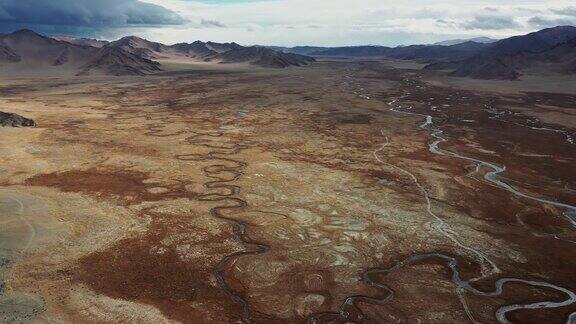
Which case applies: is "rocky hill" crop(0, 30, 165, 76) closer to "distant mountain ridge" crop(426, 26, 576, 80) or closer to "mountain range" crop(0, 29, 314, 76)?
"mountain range" crop(0, 29, 314, 76)

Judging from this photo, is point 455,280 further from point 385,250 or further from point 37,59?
point 37,59

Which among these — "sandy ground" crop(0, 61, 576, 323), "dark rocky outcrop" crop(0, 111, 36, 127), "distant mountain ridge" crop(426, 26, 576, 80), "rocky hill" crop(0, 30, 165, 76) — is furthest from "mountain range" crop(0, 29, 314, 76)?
"sandy ground" crop(0, 61, 576, 323)

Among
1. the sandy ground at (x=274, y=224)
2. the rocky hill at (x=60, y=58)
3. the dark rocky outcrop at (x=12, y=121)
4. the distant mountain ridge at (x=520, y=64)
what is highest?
the distant mountain ridge at (x=520, y=64)

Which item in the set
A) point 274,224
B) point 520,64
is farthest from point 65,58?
point 274,224

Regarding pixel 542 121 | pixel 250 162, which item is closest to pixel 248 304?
pixel 250 162

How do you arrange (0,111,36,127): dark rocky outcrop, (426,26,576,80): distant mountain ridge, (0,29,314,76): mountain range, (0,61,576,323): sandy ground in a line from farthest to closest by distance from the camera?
(0,29,314,76): mountain range → (426,26,576,80): distant mountain ridge → (0,111,36,127): dark rocky outcrop → (0,61,576,323): sandy ground

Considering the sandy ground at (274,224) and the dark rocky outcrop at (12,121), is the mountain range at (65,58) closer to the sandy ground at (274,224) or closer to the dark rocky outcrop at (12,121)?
the dark rocky outcrop at (12,121)

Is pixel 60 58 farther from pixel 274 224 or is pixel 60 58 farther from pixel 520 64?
pixel 274 224

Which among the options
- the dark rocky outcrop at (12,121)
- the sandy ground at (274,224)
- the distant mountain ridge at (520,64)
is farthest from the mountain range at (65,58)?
the sandy ground at (274,224)
